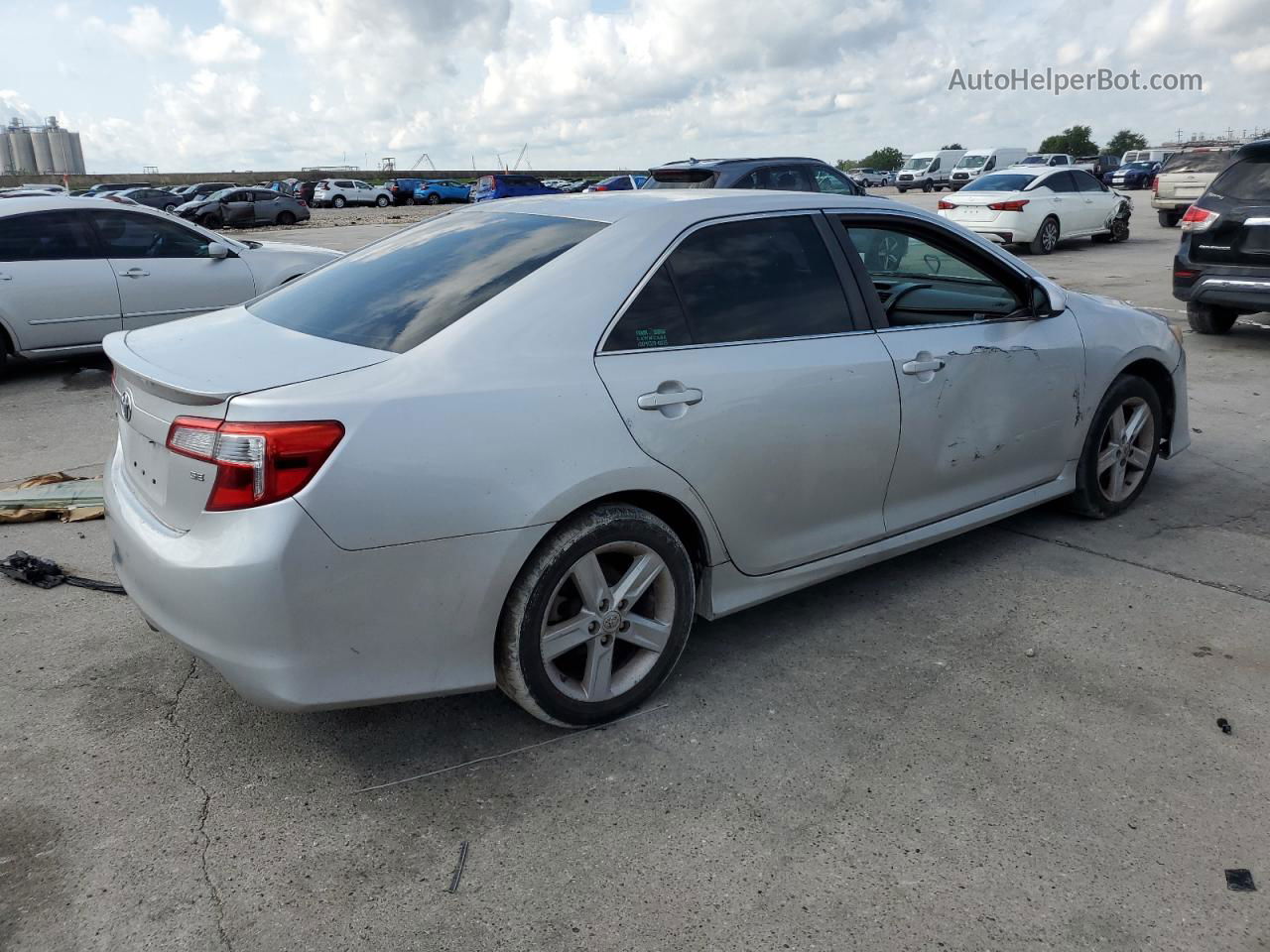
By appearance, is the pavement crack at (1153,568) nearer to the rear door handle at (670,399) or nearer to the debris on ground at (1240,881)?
the debris on ground at (1240,881)

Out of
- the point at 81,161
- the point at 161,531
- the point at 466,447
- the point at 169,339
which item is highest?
the point at 81,161

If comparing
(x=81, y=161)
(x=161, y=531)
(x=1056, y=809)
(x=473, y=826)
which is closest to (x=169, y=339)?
(x=161, y=531)

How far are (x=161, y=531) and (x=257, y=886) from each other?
101cm

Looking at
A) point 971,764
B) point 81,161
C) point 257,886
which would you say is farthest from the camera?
point 81,161

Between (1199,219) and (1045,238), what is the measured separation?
1012cm

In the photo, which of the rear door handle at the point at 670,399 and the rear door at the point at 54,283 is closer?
the rear door handle at the point at 670,399

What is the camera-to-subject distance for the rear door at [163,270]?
880 centimetres

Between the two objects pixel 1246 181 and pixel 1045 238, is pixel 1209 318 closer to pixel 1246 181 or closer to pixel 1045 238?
pixel 1246 181

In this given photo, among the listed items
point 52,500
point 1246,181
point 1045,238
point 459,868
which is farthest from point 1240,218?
point 1045,238

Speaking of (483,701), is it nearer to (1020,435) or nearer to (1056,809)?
(1056,809)

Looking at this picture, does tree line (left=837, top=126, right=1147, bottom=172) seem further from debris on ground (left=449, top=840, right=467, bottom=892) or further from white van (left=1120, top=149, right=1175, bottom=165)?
debris on ground (left=449, top=840, right=467, bottom=892)

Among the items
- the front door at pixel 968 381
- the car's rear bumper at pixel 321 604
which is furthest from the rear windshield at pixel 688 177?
the car's rear bumper at pixel 321 604

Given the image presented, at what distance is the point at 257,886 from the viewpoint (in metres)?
2.53

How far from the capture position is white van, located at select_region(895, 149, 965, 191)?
53812 mm
